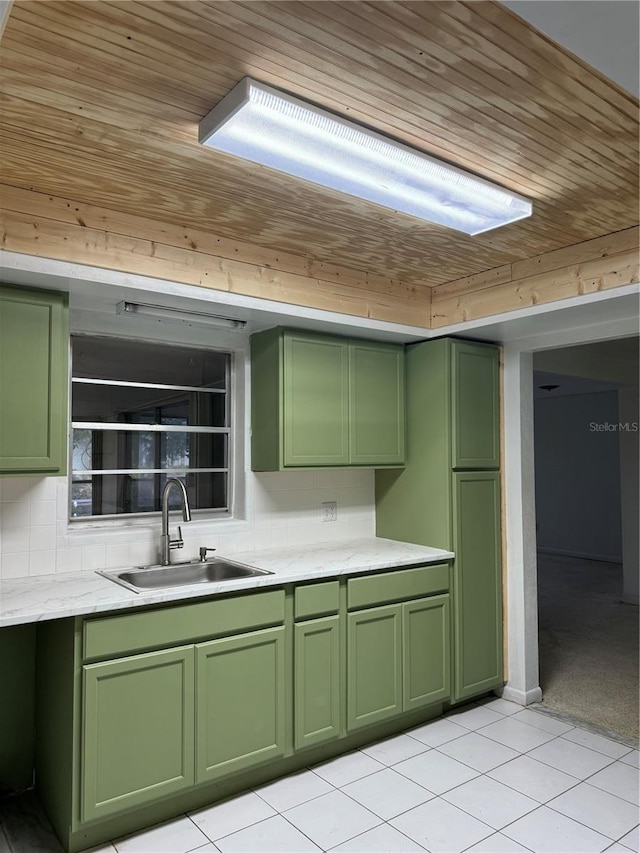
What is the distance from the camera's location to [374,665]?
3334mm

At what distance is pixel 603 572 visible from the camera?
8.38m

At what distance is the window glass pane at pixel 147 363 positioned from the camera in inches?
128

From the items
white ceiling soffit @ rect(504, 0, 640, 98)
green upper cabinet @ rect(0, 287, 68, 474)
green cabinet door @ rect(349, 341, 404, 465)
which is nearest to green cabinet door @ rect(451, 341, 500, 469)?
green cabinet door @ rect(349, 341, 404, 465)

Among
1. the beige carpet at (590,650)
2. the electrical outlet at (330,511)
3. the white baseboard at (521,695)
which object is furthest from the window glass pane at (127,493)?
the beige carpet at (590,650)

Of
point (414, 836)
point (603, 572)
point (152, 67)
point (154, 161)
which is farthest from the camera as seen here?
point (603, 572)

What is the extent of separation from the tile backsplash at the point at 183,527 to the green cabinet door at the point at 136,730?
707mm

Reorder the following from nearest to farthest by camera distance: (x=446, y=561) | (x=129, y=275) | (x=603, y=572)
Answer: (x=129, y=275) → (x=446, y=561) → (x=603, y=572)

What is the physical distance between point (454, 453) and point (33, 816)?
109 inches

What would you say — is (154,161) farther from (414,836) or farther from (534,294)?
(414,836)

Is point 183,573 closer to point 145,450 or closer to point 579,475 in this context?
point 145,450

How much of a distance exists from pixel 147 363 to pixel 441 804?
2608mm

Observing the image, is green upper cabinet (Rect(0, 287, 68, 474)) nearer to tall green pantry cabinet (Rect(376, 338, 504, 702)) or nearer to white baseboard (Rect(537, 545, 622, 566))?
tall green pantry cabinet (Rect(376, 338, 504, 702))

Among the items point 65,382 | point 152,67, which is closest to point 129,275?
point 65,382

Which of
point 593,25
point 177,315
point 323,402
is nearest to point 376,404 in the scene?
point 323,402
